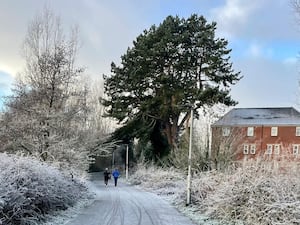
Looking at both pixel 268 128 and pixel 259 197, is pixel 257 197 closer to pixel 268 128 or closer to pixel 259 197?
pixel 259 197

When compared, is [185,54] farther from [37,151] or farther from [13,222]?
[13,222]

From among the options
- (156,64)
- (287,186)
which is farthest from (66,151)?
(156,64)

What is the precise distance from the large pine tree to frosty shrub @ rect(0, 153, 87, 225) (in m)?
23.7

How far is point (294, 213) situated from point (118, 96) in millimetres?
31664

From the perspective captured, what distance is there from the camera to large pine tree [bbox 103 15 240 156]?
3750 centimetres

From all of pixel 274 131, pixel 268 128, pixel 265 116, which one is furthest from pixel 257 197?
pixel 265 116

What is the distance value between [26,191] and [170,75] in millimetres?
28882

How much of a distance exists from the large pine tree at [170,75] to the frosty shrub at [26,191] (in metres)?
23.7

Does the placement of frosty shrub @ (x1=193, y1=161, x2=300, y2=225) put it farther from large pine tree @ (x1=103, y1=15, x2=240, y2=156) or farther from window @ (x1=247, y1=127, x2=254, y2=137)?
window @ (x1=247, y1=127, x2=254, y2=137)

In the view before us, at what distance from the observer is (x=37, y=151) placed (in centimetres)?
1973

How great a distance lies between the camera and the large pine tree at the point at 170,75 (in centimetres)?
3750

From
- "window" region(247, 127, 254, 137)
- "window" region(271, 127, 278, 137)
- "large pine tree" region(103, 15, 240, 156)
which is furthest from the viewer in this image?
"window" region(247, 127, 254, 137)

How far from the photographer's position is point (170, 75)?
3881 cm

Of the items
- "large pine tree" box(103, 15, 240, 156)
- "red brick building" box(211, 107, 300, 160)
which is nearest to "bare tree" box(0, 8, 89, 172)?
"large pine tree" box(103, 15, 240, 156)
